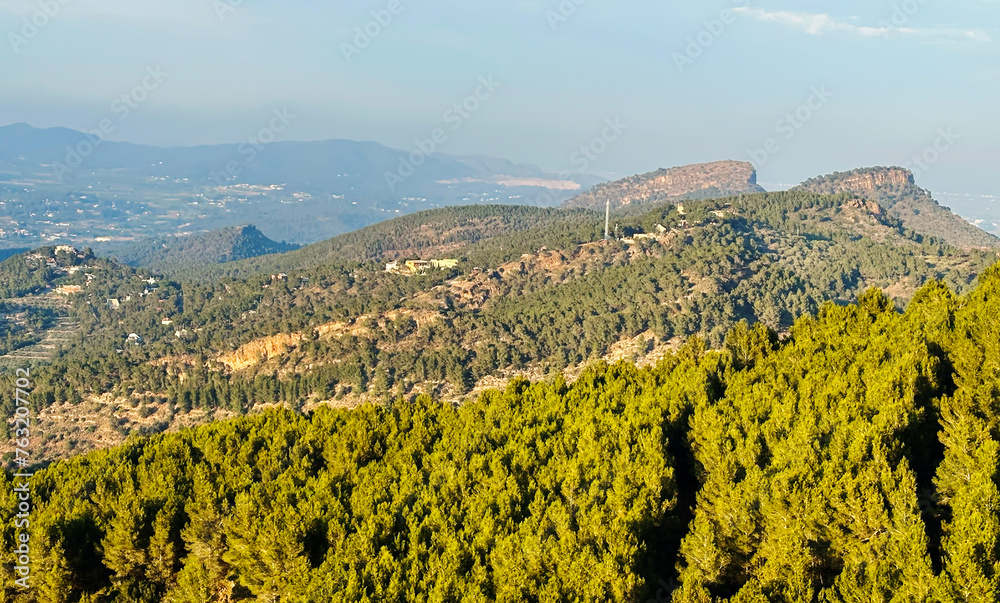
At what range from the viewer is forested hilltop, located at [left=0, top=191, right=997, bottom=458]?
6969 centimetres

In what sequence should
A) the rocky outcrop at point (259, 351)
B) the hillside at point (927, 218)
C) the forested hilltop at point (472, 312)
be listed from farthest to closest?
1. the hillside at point (927, 218)
2. the rocky outcrop at point (259, 351)
3. the forested hilltop at point (472, 312)

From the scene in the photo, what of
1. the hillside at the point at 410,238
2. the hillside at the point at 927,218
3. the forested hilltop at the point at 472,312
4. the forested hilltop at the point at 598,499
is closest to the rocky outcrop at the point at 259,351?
the forested hilltop at the point at 472,312

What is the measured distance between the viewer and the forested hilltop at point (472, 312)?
229 ft

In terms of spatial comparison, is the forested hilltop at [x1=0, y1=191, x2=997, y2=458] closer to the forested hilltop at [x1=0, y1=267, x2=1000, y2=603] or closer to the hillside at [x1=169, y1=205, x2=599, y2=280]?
the forested hilltop at [x1=0, y1=267, x2=1000, y2=603]

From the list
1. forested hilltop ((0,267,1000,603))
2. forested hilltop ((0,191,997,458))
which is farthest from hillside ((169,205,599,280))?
forested hilltop ((0,267,1000,603))

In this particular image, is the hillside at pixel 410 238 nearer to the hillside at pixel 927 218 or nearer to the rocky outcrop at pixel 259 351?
the hillside at pixel 927 218

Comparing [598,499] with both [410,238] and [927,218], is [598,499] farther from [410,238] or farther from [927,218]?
[927,218]

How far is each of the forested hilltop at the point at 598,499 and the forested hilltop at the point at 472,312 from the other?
14327 millimetres

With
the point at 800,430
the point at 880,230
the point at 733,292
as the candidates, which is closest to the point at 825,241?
the point at 880,230

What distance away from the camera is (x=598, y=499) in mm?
22125

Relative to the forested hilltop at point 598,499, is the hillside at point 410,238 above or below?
above

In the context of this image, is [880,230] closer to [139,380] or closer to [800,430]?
[800,430]

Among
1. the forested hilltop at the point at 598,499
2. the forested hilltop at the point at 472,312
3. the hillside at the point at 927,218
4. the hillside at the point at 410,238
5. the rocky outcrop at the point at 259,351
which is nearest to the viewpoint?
the forested hilltop at the point at 598,499

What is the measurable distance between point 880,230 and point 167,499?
125 metres
